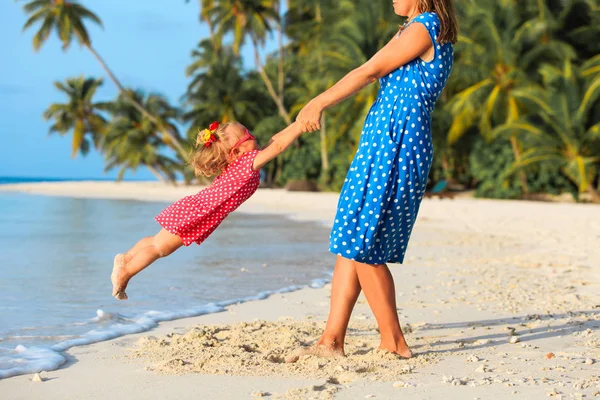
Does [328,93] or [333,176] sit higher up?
[328,93]

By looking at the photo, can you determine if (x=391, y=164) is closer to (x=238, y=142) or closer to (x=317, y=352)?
(x=238, y=142)

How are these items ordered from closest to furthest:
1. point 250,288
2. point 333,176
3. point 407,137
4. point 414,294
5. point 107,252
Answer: point 407,137
point 414,294
point 250,288
point 107,252
point 333,176

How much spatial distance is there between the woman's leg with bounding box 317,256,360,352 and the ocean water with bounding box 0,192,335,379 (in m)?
1.21

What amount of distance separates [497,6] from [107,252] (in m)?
17.6

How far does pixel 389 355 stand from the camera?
10.5ft

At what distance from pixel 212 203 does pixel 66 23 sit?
34.8m

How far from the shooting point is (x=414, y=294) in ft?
16.9

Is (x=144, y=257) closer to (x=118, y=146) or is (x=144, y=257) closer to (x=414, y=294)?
(x=414, y=294)

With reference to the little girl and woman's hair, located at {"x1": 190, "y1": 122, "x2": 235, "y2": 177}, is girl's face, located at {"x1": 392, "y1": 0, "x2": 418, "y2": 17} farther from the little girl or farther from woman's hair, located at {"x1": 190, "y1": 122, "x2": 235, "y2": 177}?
woman's hair, located at {"x1": 190, "y1": 122, "x2": 235, "y2": 177}

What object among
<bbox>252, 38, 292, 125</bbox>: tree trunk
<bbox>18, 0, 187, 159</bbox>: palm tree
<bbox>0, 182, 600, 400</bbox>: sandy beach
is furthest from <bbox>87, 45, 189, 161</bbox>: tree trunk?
<bbox>0, 182, 600, 400</bbox>: sandy beach

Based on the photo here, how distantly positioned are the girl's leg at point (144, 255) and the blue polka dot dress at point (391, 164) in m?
0.79

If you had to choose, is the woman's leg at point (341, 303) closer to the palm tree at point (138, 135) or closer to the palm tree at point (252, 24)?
the palm tree at point (252, 24)

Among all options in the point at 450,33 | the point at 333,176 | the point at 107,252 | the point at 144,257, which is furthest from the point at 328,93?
the point at 333,176

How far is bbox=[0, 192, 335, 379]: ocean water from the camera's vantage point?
385 centimetres
